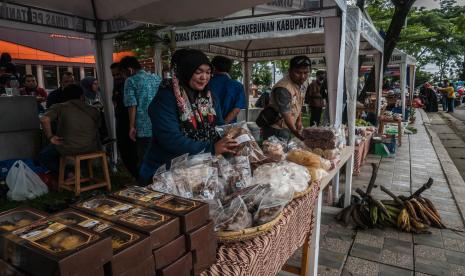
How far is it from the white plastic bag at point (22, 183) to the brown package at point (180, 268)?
3954 mm

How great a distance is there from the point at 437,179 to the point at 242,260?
5.30 meters

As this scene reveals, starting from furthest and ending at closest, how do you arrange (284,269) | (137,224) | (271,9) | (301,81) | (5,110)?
(5,110)
(271,9)
(301,81)
(284,269)
(137,224)

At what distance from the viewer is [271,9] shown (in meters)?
4.08

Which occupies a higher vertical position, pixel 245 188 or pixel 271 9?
pixel 271 9

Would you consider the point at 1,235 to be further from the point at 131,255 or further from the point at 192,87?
the point at 192,87

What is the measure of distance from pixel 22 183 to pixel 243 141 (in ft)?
11.7

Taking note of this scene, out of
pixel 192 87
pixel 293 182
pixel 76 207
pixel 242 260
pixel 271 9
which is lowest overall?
pixel 242 260

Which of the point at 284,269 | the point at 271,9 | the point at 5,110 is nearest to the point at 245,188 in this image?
the point at 284,269

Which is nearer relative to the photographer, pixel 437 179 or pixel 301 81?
pixel 301 81

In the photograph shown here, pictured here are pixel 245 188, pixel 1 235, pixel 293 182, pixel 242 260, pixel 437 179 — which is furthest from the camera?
pixel 437 179

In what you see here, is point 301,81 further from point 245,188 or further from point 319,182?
point 245,188

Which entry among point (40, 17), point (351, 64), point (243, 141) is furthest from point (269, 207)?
point (40, 17)

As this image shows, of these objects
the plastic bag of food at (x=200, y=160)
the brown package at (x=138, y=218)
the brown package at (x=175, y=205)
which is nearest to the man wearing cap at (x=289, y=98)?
the plastic bag of food at (x=200, y=160)

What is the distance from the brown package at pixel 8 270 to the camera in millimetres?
750
